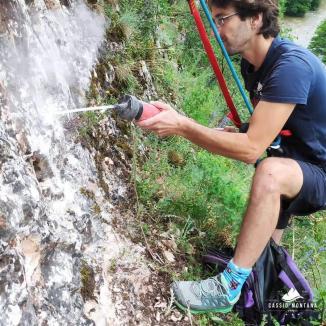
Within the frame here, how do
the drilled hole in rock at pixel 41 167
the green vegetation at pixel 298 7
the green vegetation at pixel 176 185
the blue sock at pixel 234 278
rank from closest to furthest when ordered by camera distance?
the drilled hole in rock at pixel 41 167, the blue sock at pixel 234 278, the green vegetation at pixel 176 185, the green vegetation at pixel 298 7

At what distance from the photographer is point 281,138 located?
9.96 ft

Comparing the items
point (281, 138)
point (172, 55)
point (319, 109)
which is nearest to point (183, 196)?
point (281, 138)

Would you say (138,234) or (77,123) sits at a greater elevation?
(77,123)

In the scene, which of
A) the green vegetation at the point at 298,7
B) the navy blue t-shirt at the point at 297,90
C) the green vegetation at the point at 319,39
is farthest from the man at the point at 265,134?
the green vegetation at the point at 298,7

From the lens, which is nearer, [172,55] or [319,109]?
[319,109]

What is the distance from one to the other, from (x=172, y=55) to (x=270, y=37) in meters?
3.74

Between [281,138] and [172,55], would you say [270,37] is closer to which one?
[281,138]

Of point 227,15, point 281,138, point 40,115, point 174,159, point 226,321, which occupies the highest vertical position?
point 227,15

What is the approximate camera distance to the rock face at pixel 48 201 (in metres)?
1.92

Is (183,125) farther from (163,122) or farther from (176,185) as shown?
(176,185)

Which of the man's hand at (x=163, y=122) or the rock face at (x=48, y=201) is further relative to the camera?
the man's hand at (x=163, y=122)

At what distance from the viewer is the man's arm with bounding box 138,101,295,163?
2.61 m

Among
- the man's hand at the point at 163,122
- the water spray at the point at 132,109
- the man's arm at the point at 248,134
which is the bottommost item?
the man's arm at the point at 248,134

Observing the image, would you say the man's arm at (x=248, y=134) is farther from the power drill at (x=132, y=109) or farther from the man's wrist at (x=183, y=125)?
the power drill at (x=132, y=109)
